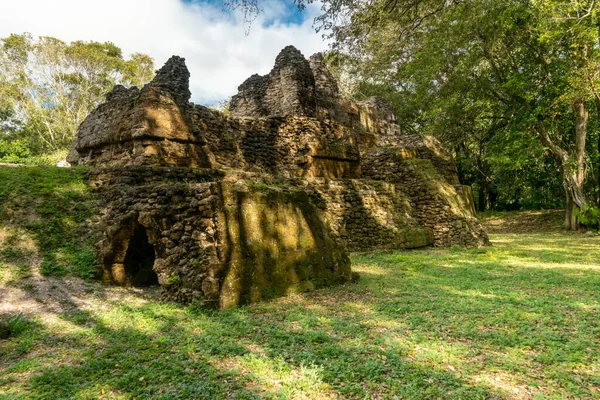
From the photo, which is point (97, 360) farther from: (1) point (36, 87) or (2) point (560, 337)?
(1) point (36, 87)

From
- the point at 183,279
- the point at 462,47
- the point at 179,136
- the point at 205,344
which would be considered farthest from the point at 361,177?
the point at 205,344

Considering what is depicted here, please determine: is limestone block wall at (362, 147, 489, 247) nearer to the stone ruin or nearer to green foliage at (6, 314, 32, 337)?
the stone ruin

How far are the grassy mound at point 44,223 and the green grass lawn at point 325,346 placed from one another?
126cm

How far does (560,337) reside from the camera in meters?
3.81

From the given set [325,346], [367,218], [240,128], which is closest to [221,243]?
[325,346]

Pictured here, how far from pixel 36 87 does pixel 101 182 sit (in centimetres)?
2562

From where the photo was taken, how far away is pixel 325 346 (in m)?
3.73

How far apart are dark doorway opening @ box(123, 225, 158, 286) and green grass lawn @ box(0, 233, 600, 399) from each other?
728 millimetres

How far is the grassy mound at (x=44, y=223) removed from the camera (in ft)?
21.2

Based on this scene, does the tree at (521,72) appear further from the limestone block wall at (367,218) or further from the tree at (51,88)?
the tree at (51,88)

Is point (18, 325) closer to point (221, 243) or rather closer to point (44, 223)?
point (221, 243)

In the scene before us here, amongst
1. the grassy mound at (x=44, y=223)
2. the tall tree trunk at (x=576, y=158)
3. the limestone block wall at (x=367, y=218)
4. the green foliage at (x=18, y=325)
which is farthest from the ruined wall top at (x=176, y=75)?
the tall tree trunk at (x=576, y=158)

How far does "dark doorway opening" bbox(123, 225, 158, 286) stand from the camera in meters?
6.68

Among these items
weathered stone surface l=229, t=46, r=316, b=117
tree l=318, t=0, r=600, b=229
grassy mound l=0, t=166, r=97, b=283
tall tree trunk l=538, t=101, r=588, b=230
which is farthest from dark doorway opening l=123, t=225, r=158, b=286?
tall tree trunk l=538, t=101, r=588, b=230
